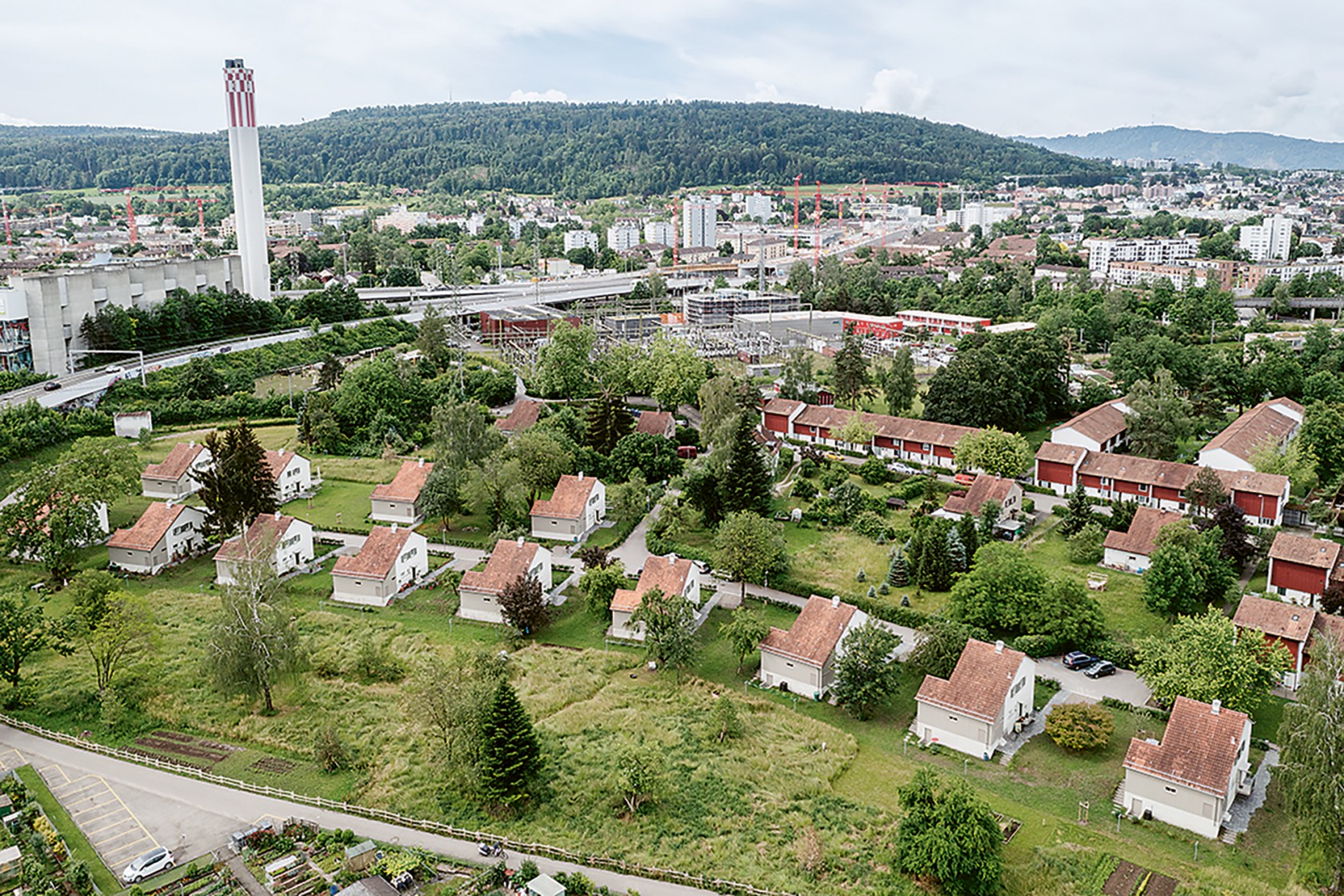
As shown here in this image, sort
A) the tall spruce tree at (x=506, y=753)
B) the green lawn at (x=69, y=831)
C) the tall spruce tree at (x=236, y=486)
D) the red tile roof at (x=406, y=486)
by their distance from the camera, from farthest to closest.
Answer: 1. the red tile roof at (x=406, y=486)
2. the tall spruce tree at (x=236, y=486)
3. the tall spruce tree at (x=506, y=753)
4. the green lawn at (x=69, y=831)

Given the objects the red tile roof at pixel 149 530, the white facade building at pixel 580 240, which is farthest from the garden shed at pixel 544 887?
the white facade building at pixel 580 240

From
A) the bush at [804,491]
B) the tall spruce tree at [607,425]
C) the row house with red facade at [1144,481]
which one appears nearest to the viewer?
the row house with red facade at [1144,481]

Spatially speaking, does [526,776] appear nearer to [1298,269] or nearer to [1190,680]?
[1190,680]

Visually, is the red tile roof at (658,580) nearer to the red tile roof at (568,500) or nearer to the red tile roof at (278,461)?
the red tile roof at (568,500)

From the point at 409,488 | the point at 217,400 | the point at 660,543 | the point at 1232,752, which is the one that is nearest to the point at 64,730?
the point at 409,488

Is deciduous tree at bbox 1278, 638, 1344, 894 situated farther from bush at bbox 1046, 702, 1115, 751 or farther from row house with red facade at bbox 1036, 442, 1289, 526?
row house with red facade at bbox 1036, 442, 1289, 526

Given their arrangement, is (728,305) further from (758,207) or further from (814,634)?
(758,207)
